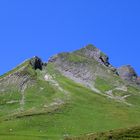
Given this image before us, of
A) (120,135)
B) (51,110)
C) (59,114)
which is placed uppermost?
(51,110)

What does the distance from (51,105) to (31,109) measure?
7914 mm

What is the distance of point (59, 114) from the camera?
140 metres

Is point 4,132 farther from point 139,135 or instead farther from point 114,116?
point 139,135

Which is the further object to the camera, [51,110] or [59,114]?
[51,110]

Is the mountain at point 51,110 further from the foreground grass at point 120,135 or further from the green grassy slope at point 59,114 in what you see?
the foreground grass at point 120,135

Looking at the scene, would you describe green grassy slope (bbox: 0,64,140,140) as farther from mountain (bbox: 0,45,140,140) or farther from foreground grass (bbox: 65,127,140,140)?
foreground grass (bbox: 65,127,140,140)

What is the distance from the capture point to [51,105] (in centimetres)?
15362

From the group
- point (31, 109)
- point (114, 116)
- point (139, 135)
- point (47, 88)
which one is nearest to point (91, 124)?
point (114, 116)

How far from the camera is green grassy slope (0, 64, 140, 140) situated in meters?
119

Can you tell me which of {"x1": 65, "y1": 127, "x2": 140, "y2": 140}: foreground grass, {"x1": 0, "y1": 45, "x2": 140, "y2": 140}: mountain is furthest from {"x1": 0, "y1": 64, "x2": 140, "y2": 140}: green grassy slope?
{"x1": 65, "y1": 127, "x2": 140, "y2": 140}: foreground grass

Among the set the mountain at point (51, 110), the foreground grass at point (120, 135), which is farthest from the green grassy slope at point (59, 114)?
the foreground grass at point (120, 135)

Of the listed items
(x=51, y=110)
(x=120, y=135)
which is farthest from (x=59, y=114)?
(x=120, y=135)

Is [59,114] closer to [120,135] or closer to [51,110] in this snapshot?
[51,110]

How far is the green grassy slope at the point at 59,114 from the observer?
119 meters
